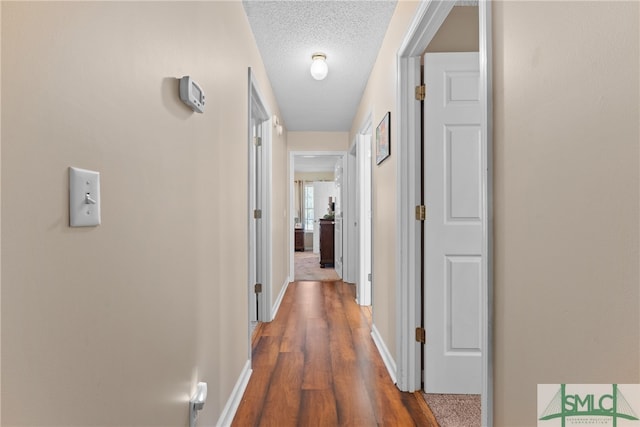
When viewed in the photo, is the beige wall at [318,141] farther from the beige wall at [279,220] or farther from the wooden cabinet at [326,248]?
the wooden cabinet at [326,248]

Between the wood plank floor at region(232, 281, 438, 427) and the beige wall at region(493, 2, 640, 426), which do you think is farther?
the wood plank floor at region(232, 281, 438, 427)

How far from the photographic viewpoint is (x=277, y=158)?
424 centimetres

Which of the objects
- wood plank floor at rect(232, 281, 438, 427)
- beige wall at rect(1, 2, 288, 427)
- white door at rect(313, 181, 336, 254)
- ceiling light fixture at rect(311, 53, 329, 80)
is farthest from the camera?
white door at rect(313, 181, 336, 254)

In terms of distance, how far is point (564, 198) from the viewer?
824 millimetres

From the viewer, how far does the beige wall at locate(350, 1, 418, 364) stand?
7.66 feet

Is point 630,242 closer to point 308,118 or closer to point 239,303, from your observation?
point 239,303

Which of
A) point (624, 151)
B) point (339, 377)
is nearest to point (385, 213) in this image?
point (339, 377)

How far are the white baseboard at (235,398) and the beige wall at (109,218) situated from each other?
5.8 inches

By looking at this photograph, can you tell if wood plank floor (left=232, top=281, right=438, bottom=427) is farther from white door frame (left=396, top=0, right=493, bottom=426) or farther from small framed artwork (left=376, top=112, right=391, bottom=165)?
→ small framed artwork (left=376, top=112, right=391, bottom=165)

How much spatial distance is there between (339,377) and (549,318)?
168 cm

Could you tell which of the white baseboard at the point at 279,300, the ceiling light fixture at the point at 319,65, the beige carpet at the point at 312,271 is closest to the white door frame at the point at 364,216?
the white baseboard at the point at 279,300

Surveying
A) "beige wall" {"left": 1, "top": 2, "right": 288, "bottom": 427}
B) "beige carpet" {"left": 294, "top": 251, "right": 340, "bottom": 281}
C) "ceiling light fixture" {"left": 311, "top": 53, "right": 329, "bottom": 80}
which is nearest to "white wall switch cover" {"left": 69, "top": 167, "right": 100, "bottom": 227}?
"beige wall" {"left": 1, "top": 2, "right": 288, "bottom": 427}

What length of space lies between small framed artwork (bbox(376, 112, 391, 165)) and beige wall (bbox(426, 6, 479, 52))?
A: 21.0 inches

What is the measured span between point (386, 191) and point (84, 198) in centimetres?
219
